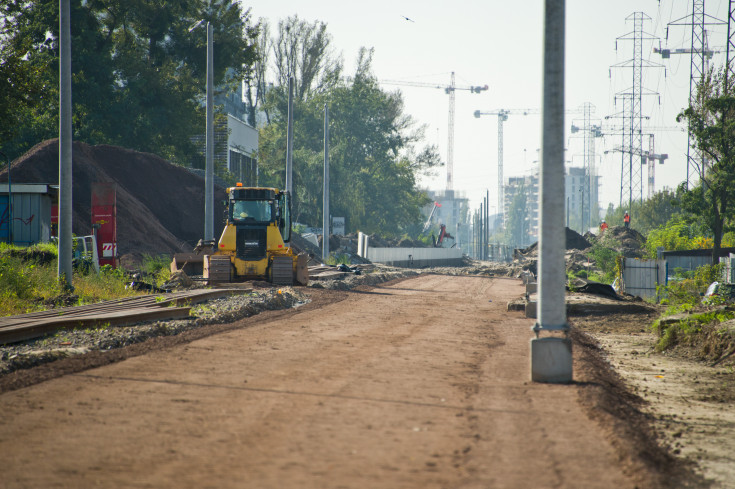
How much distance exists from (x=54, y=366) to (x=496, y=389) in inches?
223

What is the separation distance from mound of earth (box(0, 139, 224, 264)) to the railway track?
16.2 m

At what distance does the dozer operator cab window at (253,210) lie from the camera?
25.5 m

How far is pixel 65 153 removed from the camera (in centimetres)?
1912

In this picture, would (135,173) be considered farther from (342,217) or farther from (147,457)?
(147,457)

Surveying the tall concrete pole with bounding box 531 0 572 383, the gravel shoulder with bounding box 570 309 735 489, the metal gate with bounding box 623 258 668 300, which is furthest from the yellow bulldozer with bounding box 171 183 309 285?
the tall concrete pole with bounding box 531 0 572 383

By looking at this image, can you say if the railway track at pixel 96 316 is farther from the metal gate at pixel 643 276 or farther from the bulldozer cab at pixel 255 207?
the metal gate at pixel 643 276

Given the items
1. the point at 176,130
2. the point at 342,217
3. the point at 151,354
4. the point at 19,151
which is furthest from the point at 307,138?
the point at 151,354

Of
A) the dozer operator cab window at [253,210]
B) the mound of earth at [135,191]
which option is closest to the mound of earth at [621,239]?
the mound of earth at [135,191]

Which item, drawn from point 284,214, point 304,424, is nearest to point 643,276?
point 284,214

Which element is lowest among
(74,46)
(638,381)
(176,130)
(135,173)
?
(638,381)

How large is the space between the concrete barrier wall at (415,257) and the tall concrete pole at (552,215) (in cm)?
4338

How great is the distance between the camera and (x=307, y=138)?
81500 millimetres

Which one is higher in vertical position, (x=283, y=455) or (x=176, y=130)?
(x=176, y=130)

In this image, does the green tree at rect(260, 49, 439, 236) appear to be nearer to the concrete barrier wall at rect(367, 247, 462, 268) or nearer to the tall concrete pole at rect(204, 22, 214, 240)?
the concrete barrier wall at rect(367, 247, 462, 268)
